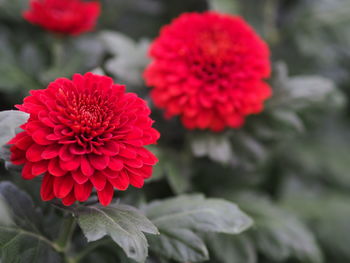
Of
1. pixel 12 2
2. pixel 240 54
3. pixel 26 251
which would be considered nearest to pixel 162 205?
pixel 26 251

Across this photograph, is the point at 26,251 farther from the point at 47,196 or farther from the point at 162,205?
the point at 162,205

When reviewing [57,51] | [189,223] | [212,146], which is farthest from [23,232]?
[57,51]

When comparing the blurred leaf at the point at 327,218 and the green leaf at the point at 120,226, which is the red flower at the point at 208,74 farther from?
the blurred leaf at the point at 327,218

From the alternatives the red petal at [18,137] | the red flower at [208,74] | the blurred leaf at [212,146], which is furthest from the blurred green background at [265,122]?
the red petal at [18,137]

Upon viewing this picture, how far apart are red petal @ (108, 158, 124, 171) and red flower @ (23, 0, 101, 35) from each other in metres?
0.64

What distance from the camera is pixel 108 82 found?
29.0 inches

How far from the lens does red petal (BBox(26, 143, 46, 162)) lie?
2.09ft

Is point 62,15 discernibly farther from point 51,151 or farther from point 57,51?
point 51,151

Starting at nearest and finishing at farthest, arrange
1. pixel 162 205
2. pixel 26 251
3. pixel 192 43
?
1. pixel 26 251
2. pixel 162 205
3. pixel 192 43

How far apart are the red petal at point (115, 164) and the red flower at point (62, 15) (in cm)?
64

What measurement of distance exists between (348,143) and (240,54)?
99 cm

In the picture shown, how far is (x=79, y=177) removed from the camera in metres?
0.65

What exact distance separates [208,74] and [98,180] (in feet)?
1.47

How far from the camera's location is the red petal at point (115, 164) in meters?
0.65
